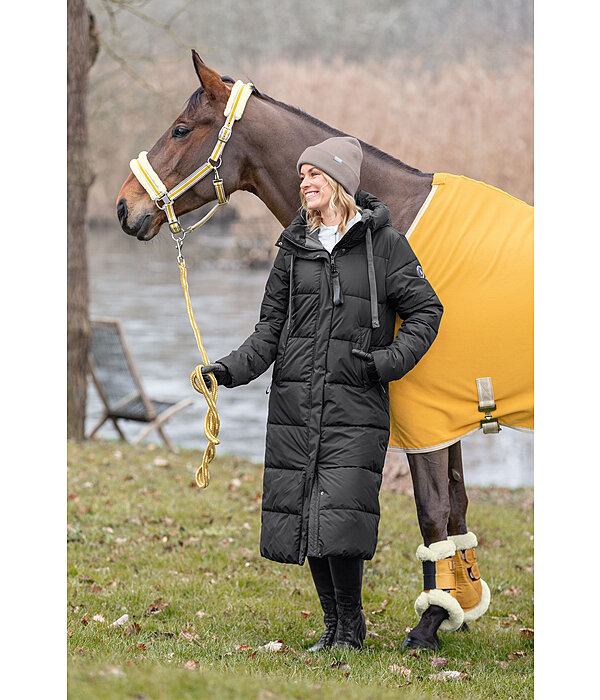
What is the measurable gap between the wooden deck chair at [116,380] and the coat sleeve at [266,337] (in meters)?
4.22

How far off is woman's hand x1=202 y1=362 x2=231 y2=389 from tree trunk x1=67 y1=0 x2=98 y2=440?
4173mm

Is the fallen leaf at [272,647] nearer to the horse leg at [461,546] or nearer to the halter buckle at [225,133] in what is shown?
the horse leg at [461,546]

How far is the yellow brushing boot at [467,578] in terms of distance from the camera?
3107 millimetres

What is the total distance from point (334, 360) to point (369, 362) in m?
0.11

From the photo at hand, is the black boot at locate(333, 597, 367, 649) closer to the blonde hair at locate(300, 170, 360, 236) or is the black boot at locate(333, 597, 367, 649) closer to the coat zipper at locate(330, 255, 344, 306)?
the coat zipper at locate(330, 255, 344, 306)

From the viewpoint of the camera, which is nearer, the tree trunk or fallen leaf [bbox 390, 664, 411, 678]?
fallen leaf [bbox 390, 664, 411, 678]

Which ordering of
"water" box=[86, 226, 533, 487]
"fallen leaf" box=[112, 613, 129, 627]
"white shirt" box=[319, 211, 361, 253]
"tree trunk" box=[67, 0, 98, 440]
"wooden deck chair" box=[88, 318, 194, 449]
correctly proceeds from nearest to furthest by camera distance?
"white shirt" box=[319, 211, 361, 253], "fallen leaf" box=[112, 613, 129, 627], "tree trunk" box=[67, 0, 98, 440], "wooden deck chair" box=[88, 318, 194, 449], "water" box=[86, 226, 533, 487]

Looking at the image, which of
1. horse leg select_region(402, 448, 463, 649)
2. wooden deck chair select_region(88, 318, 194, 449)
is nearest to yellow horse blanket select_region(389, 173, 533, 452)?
horse leg select_region(402, 448, 463, 649)

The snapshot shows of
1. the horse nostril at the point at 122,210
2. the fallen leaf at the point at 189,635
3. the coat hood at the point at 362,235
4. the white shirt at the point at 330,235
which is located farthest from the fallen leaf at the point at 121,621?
the white shirt at the point at 330,235

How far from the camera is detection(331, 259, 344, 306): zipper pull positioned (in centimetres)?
254

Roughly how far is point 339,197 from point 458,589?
4.99 feet

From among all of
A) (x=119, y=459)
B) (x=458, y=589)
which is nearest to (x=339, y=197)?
(x=458, y=589)

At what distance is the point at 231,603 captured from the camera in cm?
342
